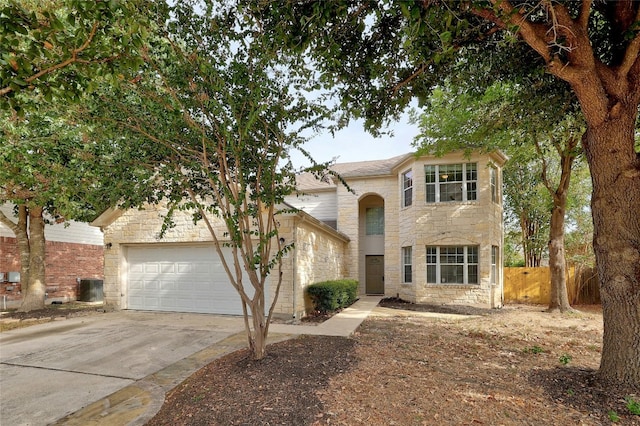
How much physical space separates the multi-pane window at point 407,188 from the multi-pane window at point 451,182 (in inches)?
33.2

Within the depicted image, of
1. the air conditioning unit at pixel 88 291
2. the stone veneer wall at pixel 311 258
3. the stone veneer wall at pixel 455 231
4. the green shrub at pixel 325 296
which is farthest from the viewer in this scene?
the air conditioning unit at pixel 88 291

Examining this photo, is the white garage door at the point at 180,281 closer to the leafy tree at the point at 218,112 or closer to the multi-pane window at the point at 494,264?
the leafy tree at the point at 218,112

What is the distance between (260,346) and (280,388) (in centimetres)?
105

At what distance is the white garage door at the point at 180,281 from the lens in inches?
399

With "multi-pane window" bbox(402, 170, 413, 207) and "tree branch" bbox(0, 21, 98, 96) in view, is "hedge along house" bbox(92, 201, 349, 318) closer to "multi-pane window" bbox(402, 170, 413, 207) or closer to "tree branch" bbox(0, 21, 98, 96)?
"multi-pane window" bbox(402, 170, 413, 207)

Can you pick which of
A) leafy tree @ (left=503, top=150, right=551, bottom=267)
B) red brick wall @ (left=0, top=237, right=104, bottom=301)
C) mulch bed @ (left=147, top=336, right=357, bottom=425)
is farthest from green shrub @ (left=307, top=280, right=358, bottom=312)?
leafy tree @ (left=503, top=150, right=551, bottom=267)

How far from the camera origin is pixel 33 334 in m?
8.00

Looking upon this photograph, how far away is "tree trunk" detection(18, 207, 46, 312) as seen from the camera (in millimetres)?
11156

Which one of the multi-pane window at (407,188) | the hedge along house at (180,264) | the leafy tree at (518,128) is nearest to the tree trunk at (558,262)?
the leafy tree at (518,128)

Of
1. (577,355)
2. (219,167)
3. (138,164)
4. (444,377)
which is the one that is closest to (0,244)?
(138,164)

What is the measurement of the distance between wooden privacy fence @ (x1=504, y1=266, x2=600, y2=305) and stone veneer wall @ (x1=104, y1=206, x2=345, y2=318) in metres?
8.53

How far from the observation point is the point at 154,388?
4641mm

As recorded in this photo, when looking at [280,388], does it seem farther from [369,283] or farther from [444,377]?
[369,283]

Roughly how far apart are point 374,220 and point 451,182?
5088 mm
